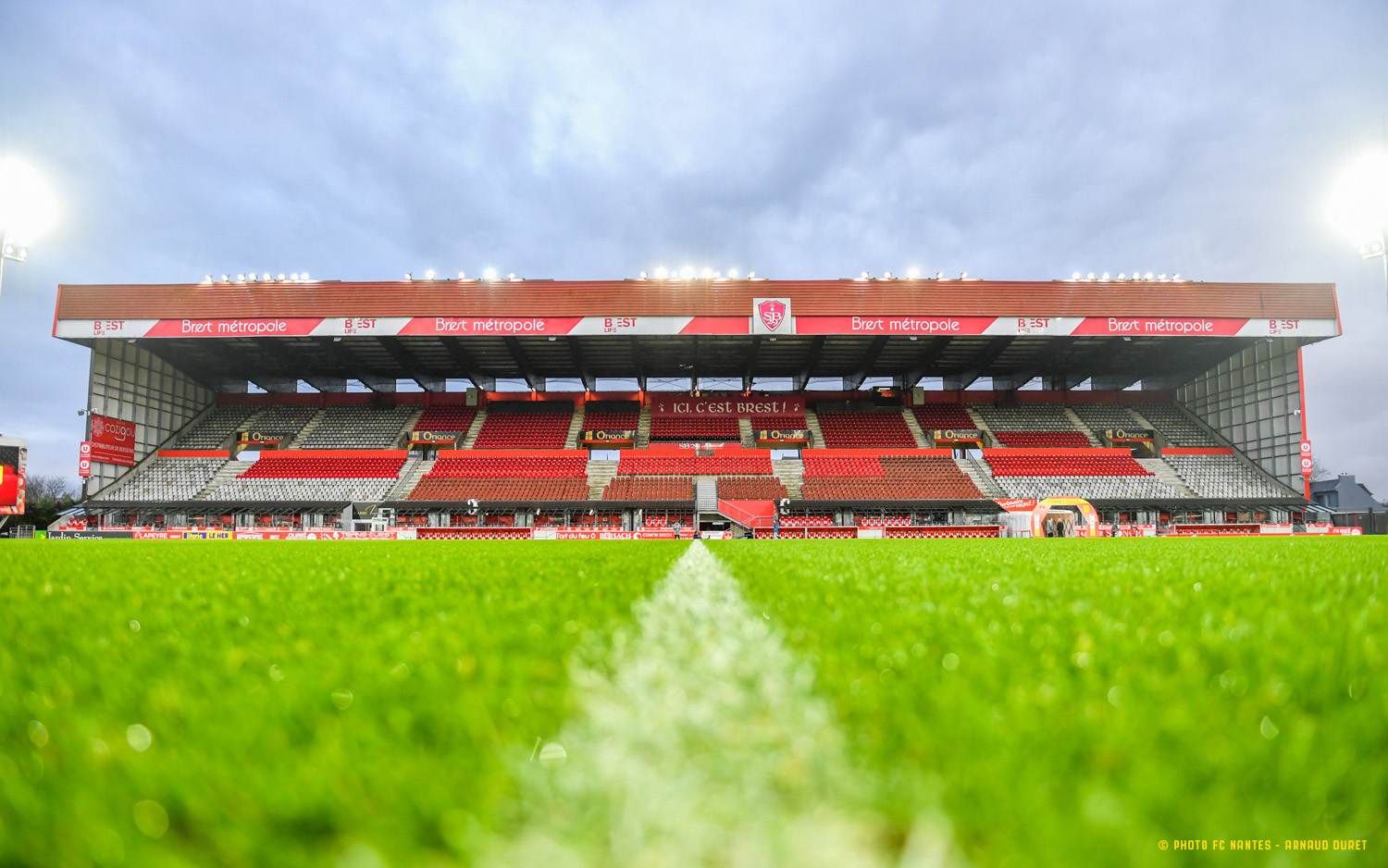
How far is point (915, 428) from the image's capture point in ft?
106

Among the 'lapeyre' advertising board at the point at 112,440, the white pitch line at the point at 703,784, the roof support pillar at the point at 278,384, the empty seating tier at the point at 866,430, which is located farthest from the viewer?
the roof support pillar at the point at 278,384

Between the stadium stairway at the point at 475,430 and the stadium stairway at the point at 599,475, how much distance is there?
21.1 ft

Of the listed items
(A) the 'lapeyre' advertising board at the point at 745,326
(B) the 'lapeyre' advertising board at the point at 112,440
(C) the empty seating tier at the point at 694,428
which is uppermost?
(A) the 'lapeyre' advertising board at the point at 745,326

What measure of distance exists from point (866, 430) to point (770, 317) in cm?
1005

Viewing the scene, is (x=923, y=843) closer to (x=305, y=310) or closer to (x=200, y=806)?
(x=200, y=806)

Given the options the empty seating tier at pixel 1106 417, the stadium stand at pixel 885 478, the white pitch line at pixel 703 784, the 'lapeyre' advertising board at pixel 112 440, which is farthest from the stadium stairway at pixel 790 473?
the 'lapeyre' advertising board at pixel 112 440

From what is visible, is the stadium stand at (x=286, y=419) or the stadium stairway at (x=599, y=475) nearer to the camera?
the stadium stairway at (x=599, y=475)

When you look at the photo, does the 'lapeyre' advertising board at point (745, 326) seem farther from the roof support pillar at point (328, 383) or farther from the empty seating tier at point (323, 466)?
the roof support pillar at point (328, 383)

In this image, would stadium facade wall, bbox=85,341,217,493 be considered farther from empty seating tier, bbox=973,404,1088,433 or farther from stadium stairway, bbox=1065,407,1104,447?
stadium stairway, bbox=1065,407,1104,447

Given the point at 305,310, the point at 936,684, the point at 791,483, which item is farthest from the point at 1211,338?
the point at 305,310

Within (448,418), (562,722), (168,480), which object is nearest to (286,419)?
(168,480)

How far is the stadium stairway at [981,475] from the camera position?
2714 cm

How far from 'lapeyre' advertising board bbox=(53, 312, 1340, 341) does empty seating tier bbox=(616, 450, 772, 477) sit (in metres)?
6.51

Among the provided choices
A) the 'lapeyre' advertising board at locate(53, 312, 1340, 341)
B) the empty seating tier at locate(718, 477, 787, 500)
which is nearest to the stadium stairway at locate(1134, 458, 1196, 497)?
the 'lapeyre' advertising board at locate(53, 312, 1340, 341)
